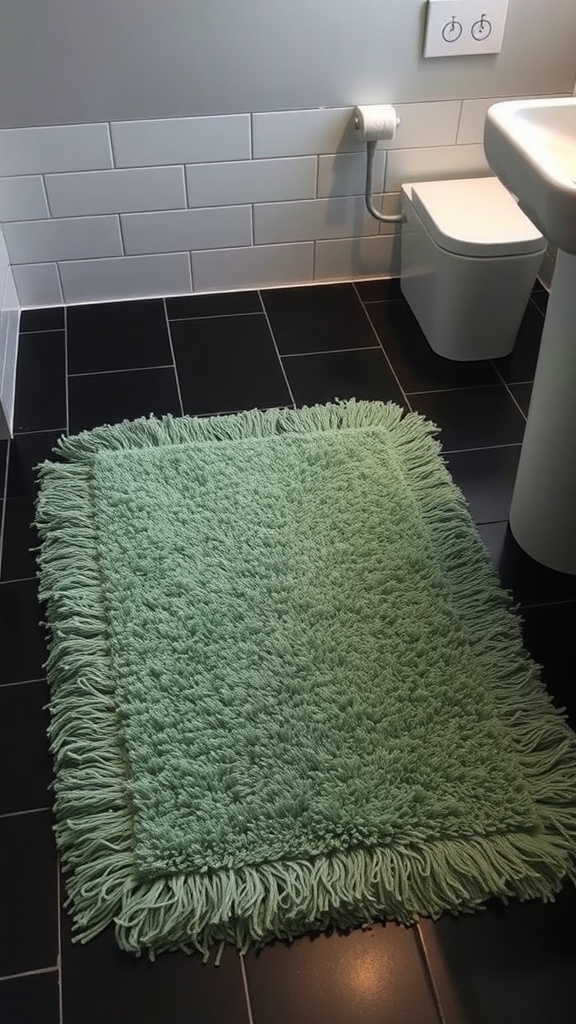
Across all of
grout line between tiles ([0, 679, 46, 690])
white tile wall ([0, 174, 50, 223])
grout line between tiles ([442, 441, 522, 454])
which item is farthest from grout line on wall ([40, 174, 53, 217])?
grout line between tiles ([0, 679, 46, 690])

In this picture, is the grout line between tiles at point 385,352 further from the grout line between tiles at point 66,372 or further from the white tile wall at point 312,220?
the grout line between tiles at point 66,372

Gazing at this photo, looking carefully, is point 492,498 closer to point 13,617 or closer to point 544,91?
point 13,617

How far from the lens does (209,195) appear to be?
7.27ft

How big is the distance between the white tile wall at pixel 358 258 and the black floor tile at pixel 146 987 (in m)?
1.73

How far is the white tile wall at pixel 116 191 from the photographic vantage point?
7.02 ft

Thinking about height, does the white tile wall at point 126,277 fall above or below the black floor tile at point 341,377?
above

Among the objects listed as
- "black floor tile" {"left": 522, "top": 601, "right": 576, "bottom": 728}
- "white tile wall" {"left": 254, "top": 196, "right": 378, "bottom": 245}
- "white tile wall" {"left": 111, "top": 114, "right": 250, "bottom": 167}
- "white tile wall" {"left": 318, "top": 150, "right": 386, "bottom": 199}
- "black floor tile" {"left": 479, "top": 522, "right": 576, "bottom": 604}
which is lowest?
"black floor tile" {"left": 479, "top": 522, "right": 576, "bottom": 604}

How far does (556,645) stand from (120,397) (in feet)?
3.61

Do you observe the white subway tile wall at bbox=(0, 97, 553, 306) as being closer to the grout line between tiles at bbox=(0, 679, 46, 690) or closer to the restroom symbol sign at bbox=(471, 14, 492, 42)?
the restroom symbol sign at bbox=(471, 14, 492, 42)

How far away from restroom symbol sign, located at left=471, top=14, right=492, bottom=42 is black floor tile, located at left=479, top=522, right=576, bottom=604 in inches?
45.7

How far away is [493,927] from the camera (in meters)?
1.22

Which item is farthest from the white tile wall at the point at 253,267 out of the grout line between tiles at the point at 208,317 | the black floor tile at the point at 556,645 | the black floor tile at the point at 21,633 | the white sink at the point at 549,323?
the black floor tile at the point at 556,645

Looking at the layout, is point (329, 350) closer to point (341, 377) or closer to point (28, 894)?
point (341, 377)

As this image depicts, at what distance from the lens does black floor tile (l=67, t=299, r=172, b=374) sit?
218 cm
